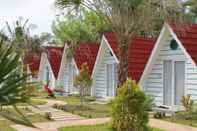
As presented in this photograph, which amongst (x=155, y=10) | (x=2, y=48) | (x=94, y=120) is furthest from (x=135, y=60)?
(x=2, y=48)

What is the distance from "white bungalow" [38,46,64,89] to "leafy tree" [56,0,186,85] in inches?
709

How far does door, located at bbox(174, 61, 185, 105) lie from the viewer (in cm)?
1873

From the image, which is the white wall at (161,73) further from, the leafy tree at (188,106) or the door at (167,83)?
the leafy tree at (188,106)

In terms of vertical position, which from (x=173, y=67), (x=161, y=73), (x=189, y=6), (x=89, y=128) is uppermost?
(x=189, y=6)

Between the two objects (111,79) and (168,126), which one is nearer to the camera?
(168,126)

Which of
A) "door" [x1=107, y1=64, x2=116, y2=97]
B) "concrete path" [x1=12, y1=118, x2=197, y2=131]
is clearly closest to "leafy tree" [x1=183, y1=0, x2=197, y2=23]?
"door" [x1=107, y1=64, x2=116, y2=97]

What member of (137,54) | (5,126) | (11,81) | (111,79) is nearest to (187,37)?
(137,54)

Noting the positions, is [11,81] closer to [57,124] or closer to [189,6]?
[57,124]

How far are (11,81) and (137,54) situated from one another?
1691 cm

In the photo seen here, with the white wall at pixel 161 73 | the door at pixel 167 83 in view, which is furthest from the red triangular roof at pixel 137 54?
the door at pixel 167 83

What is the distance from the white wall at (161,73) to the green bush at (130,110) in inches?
278

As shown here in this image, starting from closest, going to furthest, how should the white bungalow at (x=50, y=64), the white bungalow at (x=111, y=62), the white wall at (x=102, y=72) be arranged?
the white bungalow at (x=111, y=62) → the white wall at (x=102, y=72) → the white bungalow at (x=50, y=64)

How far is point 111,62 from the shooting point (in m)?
25.3

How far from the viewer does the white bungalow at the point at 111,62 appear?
22.9 metres
